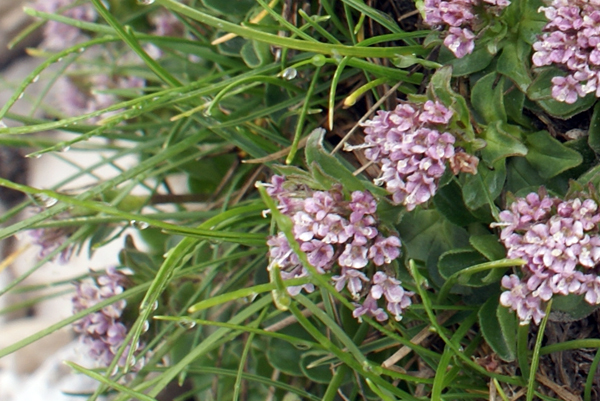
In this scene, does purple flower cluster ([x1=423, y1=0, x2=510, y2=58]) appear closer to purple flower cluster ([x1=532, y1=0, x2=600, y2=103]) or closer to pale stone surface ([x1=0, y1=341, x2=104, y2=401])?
purple flower cluster ([x1=532, y1=0, x2=600, y2=103])

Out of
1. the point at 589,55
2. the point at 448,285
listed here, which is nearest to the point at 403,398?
the point at 448,285

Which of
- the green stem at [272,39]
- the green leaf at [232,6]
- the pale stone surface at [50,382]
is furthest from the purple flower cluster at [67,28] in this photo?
the green stem at [272,39]

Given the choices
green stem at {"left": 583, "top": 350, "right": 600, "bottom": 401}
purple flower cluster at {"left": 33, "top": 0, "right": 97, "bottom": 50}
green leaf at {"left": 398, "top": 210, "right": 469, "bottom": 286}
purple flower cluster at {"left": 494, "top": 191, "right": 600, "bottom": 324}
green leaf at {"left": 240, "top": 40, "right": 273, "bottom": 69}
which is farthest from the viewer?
purple flower cluster at {"left": 33, "top": 0, "right": 97, "bottom": 50}

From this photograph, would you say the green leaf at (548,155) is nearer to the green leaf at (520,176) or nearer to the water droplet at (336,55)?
the green leaf at (520,176)

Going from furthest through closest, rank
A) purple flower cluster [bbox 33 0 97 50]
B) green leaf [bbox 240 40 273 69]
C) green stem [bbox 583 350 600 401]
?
purple flower cluster [bbox 33 0 97 50] < green leaf [bbox 240 40 273 69] < green stem [bbox 583 350 600 401]

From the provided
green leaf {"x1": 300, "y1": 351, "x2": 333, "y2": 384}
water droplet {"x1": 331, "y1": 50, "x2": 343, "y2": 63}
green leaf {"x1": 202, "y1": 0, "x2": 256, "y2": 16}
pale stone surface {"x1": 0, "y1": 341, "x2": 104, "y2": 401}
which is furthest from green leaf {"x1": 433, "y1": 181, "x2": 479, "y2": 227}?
pale stone surface {"x1": 0, "y1": 341, "x2": 104, "y2": 401}

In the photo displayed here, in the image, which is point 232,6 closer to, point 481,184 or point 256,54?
point 256,54

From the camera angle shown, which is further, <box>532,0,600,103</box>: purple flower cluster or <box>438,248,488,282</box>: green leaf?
<box>438,248,488,282</box>: green leaf
